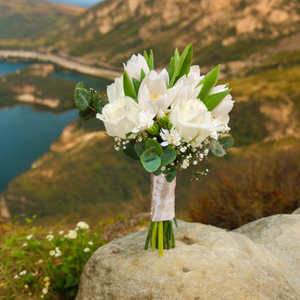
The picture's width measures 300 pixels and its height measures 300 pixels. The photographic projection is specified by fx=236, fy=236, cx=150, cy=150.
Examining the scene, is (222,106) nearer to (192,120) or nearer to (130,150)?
(192,120)

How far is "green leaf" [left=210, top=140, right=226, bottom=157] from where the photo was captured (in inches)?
54.1

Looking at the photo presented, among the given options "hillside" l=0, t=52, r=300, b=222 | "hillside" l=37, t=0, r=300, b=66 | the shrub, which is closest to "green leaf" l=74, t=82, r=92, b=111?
the shrub

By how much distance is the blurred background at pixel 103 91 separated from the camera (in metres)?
4.00

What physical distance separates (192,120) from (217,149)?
1.18 ft

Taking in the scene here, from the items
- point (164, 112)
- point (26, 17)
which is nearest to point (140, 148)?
point (164, 112)

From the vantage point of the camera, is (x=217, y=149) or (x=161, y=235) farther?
(x=161, y=235)

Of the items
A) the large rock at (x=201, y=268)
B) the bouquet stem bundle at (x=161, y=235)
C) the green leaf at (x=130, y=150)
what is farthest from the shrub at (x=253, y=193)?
the green leaf at (x=130, y=150)

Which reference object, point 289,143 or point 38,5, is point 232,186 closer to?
point 289,143

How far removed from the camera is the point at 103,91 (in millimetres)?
28062

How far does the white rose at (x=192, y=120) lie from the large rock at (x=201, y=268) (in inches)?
35.9

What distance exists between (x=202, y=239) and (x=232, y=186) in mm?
2028

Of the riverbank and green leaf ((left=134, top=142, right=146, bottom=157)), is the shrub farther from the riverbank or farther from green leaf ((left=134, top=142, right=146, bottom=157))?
the riverbank

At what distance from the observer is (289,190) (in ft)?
11.1

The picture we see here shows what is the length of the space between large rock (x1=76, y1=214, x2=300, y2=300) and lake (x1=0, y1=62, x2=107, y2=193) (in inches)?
1417
